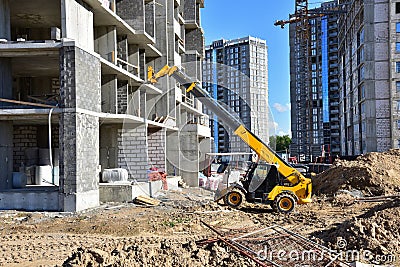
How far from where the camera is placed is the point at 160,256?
711 centimetres

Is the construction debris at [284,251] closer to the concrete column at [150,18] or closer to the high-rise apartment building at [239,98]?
the high-rise apartment building at [239,98]

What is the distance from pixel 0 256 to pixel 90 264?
3252 millimetres

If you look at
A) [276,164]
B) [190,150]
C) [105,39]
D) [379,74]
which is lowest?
[276,164]

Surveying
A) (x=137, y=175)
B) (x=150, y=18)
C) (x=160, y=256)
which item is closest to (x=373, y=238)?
(x=160, y=256)

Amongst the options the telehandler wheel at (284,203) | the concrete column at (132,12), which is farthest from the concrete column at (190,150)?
the telehandler wheel at (284,203)

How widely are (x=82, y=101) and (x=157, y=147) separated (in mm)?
10860

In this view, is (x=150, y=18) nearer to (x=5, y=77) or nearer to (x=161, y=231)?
(x=5, y=77)

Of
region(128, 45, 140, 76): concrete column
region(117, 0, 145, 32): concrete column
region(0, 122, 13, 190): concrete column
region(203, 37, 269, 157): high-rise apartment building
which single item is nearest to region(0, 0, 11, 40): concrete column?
region(0, 122, 13, 190): concrete column

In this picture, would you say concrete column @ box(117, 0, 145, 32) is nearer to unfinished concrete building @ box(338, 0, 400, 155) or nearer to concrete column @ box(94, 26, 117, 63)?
concrete column @ box(94, 26, 117, 63)

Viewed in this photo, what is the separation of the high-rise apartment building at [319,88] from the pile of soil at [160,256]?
71.4 m

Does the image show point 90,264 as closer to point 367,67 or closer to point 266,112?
point 266,112

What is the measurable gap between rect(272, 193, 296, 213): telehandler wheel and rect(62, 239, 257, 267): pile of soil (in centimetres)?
622

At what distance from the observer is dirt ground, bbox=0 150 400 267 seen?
23.9 ft

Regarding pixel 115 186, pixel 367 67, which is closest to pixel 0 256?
pixel 115 186
